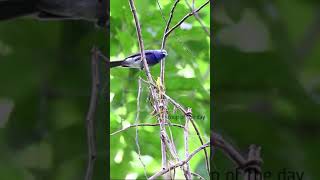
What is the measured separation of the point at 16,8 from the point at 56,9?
143 mm

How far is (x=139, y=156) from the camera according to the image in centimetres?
153

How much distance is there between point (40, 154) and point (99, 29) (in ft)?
1.60

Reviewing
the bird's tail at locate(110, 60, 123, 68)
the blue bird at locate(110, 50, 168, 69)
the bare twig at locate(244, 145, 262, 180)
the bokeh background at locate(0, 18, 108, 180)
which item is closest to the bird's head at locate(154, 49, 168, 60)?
the blue bird at locate(110, 50, 168, 69)

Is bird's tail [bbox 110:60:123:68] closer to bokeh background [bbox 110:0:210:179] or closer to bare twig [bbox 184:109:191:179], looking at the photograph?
bokeh background [bbox 110:0:210:179]

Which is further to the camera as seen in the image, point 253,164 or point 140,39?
point 140,39

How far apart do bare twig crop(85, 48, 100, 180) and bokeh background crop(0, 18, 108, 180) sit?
23 millimetres

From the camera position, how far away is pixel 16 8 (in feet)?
5.20

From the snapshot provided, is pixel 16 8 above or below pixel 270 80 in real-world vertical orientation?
above

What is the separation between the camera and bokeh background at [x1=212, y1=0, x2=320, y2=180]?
4.53ft

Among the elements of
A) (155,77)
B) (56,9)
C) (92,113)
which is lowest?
(92,113)

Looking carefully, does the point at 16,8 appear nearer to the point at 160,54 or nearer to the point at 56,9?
the point at 56,9

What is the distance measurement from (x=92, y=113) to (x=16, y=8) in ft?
1.50

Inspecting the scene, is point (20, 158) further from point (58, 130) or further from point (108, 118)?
point (108, 118)

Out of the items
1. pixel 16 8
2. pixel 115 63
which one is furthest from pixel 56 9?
pixel 115 63
